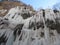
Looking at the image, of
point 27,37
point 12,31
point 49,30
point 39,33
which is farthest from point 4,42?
point 49,30

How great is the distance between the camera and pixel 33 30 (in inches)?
340

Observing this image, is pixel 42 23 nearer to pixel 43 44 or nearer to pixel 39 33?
pixel 39 33

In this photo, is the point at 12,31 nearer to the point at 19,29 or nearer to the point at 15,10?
the point at 19,29

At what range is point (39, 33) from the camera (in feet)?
27.8

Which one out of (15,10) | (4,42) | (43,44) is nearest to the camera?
(43,44)

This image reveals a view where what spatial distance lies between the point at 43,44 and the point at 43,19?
161 cm

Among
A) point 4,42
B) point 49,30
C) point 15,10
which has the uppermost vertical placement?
point 15,10

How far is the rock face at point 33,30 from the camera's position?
8188 mm

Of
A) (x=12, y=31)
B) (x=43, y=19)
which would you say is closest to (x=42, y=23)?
(x=43, y=19)

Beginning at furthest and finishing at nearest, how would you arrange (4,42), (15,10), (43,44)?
1. (15,10)
2. (4,42)
3. (43,44)

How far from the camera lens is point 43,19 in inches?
356

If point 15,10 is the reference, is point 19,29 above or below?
below

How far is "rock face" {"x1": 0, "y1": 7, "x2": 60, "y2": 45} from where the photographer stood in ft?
26.9

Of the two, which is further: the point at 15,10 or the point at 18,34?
the point at 15,10
